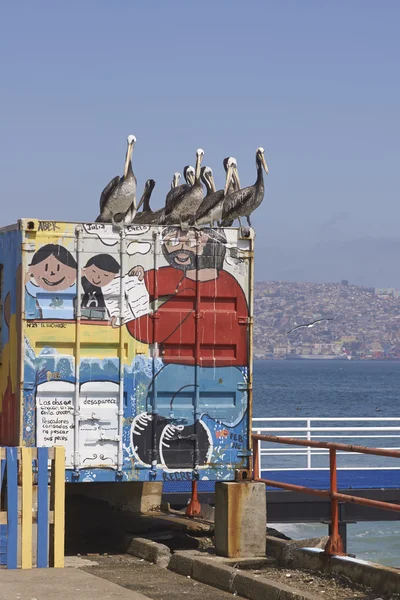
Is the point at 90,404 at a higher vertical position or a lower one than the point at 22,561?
higher

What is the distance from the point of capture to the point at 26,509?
11.8 meters

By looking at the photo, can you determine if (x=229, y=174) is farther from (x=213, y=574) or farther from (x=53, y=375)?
(x=213, y=574)

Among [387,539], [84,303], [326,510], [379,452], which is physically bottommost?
[387,539]

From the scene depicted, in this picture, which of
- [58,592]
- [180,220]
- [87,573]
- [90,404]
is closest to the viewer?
[58,592]

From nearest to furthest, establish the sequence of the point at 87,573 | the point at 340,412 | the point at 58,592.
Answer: the point at 58,592, the point at 87,573, the point at 340,412

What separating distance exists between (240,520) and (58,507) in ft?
6.38

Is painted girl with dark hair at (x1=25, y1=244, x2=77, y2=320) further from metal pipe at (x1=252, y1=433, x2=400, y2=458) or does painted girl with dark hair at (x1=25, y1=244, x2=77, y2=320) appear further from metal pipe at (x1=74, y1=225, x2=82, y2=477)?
metal pipe at (x1=252, y1=433, x2=400, y2=458)

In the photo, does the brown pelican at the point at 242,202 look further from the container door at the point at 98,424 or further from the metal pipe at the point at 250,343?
the container door at the point at 98,424

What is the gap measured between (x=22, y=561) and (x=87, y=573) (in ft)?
2.14

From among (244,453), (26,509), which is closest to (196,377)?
(244,453)

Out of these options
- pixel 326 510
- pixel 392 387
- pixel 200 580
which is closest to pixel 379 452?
pixel 200 580

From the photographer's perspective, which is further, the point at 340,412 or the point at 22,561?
the point at 340,412

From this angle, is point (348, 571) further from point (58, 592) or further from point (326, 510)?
point (326, 510)

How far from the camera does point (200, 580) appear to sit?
38.9 ft
